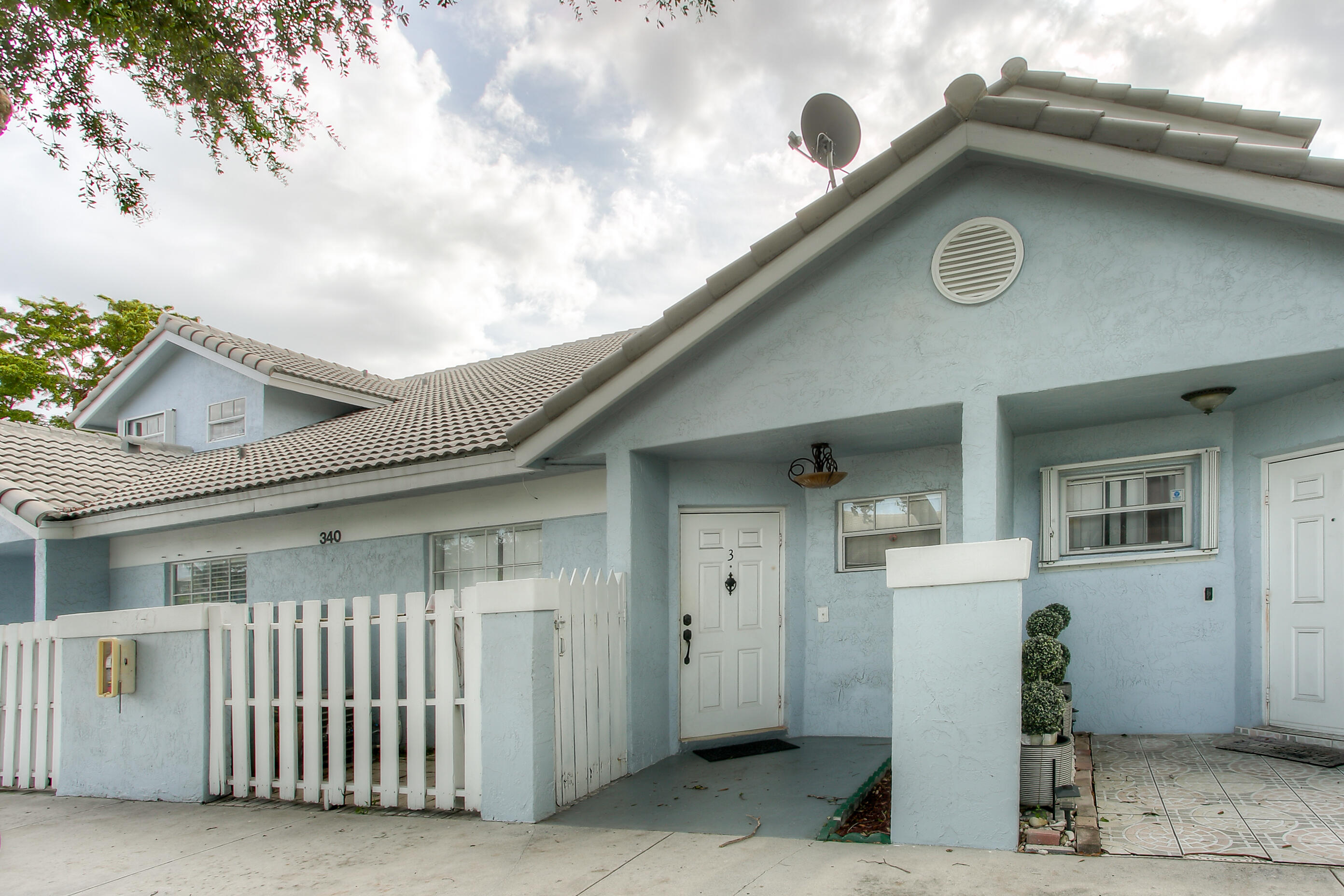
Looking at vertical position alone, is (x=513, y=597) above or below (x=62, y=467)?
below

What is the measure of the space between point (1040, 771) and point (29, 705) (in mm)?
9021

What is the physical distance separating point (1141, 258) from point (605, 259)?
11.3m

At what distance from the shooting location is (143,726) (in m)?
7.20

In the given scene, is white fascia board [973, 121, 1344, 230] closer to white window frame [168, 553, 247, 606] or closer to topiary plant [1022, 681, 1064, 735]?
topiary plant [1022, 681, 1064, 735]

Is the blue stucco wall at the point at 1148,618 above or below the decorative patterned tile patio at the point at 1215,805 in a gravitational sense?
above

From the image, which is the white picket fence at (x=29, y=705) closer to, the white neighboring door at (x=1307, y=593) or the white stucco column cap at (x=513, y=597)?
the white stucco column cap at (x=513, y=597)

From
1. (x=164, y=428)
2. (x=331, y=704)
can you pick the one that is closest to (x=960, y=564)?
(x=331, y=704)

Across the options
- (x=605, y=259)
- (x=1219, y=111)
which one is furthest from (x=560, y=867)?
(x=605, y=259)

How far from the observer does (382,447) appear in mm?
9906

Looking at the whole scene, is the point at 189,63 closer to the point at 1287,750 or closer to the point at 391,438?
the point at 391,438

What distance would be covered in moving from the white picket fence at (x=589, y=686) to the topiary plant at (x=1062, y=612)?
3.53 meters

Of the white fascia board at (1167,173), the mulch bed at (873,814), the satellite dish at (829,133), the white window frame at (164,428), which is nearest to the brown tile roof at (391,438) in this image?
the white window frame at (164,428)

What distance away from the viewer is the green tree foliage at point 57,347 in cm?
2370

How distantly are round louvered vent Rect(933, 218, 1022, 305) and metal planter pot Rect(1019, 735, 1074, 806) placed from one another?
3074 millimetres
